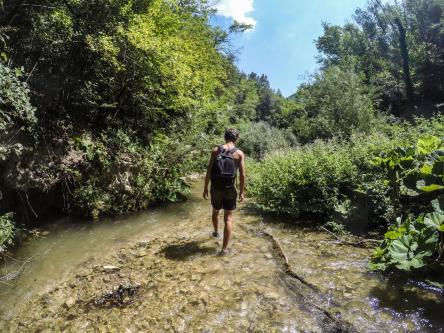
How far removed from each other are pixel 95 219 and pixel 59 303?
3.73 meters

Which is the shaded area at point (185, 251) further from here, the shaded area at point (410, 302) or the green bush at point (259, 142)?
the green bush at point (259, 142)

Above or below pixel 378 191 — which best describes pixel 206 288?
below

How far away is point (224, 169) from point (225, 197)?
496 millimetres

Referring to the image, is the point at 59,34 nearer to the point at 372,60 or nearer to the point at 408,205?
the point at 408,205

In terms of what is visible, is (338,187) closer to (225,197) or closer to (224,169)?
(225,197)

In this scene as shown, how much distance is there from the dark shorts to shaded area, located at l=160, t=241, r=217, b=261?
872 mm

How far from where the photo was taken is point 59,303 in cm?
479

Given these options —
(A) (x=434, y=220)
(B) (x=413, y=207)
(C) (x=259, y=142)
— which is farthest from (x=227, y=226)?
(C) (x=259, y=142)

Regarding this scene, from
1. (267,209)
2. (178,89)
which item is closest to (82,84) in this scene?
(178,89)

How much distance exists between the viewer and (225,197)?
5973 mm

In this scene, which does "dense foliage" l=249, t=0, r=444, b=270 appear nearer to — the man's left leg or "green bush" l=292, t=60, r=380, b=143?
"green bush" l=292, t=60, r=380, b=143

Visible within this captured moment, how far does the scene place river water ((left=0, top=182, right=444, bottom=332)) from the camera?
4.04 meters

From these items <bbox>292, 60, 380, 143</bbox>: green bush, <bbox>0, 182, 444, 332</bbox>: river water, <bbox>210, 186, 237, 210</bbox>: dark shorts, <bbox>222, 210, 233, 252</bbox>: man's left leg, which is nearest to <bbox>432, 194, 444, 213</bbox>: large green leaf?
<bbox>0, 182, 444, 332</bbox>: river water

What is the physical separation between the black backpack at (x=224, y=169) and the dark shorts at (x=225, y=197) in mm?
90
